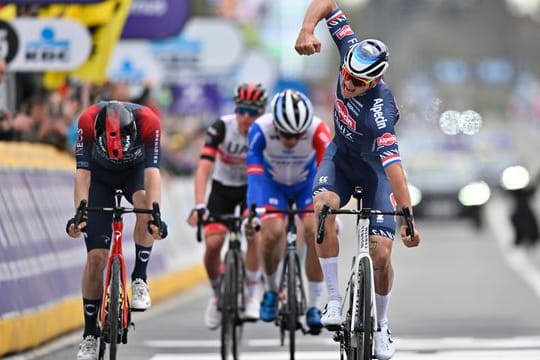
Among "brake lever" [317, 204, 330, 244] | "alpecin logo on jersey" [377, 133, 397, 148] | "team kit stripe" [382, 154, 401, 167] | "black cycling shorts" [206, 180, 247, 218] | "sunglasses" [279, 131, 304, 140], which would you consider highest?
"sunglasses" [279, 131, 304, 140]

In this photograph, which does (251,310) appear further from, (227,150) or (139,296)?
(139,296)

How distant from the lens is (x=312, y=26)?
11.0 metres

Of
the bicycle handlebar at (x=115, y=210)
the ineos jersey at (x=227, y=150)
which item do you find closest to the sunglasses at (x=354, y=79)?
the bicycle handlebar at (x=115, y=210)

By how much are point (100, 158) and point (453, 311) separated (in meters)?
7.86

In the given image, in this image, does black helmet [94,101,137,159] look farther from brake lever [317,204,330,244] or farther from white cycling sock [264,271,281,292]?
white cycling sock [264,271,281,292]

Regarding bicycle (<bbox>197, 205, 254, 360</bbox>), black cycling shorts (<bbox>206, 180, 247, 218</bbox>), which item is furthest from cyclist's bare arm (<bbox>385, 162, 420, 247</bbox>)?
black cycling shorts (<bbox>206, 180, 247, 218</bbox>)

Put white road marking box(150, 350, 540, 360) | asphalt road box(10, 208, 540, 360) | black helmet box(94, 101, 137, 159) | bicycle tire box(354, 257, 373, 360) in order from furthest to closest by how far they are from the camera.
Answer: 1. asphalt road box(10, 208, 540, 360)
2. white road marking box(150, 350, 540, 360)
3. black helmet box(94, 101, 137, 159)
4. bicycle tire box(354, 257, 373, 360)

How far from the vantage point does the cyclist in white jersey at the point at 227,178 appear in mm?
13664

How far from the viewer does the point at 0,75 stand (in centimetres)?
1540

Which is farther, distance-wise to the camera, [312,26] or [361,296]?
[312,26]

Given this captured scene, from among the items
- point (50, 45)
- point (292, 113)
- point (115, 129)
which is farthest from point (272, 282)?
point (50, 45)

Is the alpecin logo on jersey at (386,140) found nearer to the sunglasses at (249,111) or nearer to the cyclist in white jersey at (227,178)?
the cyclist in white jersey at (227,178)

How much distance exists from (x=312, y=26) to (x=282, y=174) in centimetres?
254

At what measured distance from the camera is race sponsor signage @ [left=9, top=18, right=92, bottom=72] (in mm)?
18609
